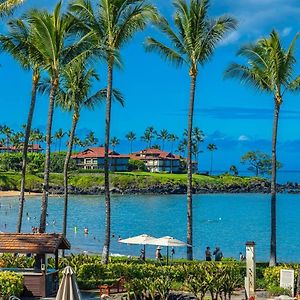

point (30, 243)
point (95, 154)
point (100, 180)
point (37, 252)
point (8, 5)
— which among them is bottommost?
point (37, 252)

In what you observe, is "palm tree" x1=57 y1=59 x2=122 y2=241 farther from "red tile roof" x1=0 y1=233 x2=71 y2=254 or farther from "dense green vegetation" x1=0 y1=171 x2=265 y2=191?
"dense green vegetation" x1=0 y1=171 x2=265 y2=191

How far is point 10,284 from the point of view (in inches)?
886

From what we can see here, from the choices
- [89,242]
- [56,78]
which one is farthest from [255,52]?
[89,242]

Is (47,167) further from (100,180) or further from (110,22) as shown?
(100,180)

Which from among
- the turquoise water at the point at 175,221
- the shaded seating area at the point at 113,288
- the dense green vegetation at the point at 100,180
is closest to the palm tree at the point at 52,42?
the shaded seating area at the point at 113,288

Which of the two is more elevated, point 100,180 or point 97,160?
point 97,160

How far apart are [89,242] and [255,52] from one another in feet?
147

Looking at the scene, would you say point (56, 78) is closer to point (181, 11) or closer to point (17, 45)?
point (17, 45)

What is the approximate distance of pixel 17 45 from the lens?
104 ft

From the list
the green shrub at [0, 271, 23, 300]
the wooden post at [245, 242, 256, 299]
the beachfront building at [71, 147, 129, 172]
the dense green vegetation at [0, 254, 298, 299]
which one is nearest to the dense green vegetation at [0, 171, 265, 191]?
the beachfront building at [71, 147, 129, 172]

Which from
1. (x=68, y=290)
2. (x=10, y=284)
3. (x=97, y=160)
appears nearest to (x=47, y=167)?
(x=10, y=284)

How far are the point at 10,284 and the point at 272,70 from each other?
17.1 metres

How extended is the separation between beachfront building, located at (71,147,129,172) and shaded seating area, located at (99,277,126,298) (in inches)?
6271

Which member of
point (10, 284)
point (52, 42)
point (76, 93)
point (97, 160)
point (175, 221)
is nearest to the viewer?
point (10, 284)
